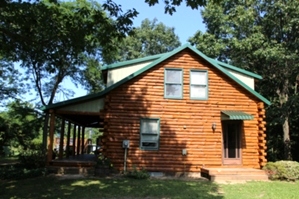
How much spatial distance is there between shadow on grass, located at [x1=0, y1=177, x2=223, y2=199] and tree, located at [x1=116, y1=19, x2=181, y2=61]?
34764 millimetres

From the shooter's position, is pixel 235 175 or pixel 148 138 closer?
pixel 235 175

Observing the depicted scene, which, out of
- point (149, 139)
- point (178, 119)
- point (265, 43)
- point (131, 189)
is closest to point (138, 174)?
point (149, 139)

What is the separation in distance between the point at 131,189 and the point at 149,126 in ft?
15.4

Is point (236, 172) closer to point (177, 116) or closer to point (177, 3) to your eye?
point (177, 116)

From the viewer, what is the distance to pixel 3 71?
24.6 m

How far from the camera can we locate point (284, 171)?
13453mm

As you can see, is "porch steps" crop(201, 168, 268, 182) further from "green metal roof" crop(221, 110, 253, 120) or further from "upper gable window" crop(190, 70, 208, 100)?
"upper gable window" crop(190, 70, 208, 100)

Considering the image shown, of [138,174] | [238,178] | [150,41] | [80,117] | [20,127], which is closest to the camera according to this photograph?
[238,178]

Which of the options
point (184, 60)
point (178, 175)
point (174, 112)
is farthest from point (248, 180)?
point (184, 60)

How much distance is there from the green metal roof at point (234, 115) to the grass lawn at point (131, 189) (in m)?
3.13

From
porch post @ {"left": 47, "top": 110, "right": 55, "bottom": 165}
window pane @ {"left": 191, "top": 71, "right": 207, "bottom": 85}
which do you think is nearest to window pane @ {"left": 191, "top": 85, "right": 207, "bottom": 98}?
window pane @ {"left": 191, "top": 71, "right": 207, "bottom": 85}

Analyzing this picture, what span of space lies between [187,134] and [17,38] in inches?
361

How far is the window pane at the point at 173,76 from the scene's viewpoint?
599 inches

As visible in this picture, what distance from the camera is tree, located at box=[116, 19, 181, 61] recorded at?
1804 inches
